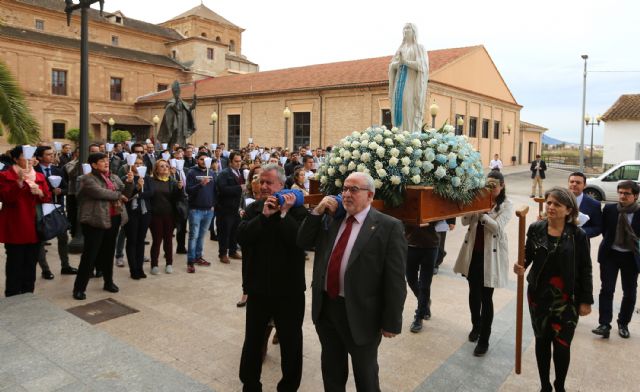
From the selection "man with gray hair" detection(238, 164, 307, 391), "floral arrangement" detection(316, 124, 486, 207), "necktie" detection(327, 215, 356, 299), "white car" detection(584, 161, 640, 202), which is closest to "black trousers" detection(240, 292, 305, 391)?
"man with gray hair" detection(238, 164, 307, 391)

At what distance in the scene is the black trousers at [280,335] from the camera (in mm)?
3707

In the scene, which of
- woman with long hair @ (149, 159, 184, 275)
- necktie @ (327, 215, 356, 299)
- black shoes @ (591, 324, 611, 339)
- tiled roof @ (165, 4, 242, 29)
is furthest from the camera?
tiled roof @ (165, 4, 242, 29)

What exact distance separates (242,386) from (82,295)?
3366 mm

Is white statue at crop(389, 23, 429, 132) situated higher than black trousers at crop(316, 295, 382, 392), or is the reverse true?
white statue at crop(389, 23, 429, 132)

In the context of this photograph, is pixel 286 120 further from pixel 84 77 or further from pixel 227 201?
pixel 227 201

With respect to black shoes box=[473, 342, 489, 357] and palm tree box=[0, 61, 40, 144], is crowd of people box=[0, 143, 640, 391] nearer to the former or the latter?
black shoes box=[473, 342, 489, 357]

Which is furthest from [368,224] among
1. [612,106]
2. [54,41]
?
[54,41]

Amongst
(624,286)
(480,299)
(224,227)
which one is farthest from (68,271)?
(624,286)

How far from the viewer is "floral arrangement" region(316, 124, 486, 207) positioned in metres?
3.47

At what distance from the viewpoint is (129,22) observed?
49875mm

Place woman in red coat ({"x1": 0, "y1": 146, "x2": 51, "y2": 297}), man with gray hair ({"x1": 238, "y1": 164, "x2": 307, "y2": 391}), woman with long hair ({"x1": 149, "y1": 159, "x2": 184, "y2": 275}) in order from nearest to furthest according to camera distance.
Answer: man with gray hair ({"x1": 238, "y1": 164, "x2": 307, "y2": 391})
woman in red coat ({"x1": 0, "y1": 146, "x2": 51, "y2": 297})
woman with long hair ({"x1": 149, "y1": 159, "x2": 184, "y2": 275})

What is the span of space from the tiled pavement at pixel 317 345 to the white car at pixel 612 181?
1415 centimetres

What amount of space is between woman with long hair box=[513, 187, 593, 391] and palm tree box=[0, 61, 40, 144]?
813cm

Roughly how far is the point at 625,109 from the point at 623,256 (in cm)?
3602
